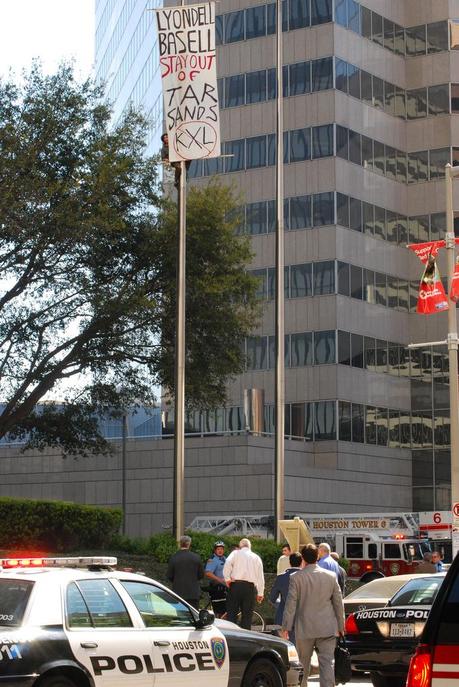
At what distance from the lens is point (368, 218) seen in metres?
64.0

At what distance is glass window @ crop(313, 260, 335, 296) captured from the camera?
201ft

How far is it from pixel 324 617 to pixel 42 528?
19040 millimetres

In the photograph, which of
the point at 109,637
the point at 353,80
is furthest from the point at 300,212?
the point at 109,637

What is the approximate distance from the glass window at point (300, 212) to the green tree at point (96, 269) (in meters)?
28.3

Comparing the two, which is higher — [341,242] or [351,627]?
[341,242]

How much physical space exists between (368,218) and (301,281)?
4.97 metres

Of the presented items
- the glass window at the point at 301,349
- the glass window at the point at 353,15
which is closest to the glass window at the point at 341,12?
the glass window at the point at 353,15

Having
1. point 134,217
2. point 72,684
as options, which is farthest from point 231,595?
point 134,217

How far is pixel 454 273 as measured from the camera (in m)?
26.6

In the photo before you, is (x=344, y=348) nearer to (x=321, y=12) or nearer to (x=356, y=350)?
(x=356, y=350)

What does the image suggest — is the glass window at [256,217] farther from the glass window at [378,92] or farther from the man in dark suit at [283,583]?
the man in dark suit at [283,583]

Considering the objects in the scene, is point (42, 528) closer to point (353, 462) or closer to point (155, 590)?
point (155, 590)

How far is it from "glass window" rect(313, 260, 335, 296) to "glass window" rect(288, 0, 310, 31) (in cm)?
1181

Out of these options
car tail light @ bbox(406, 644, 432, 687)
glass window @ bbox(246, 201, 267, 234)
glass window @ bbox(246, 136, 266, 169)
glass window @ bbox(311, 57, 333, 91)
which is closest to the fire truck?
glass window @ bbox(246, 201, 267, 234)
